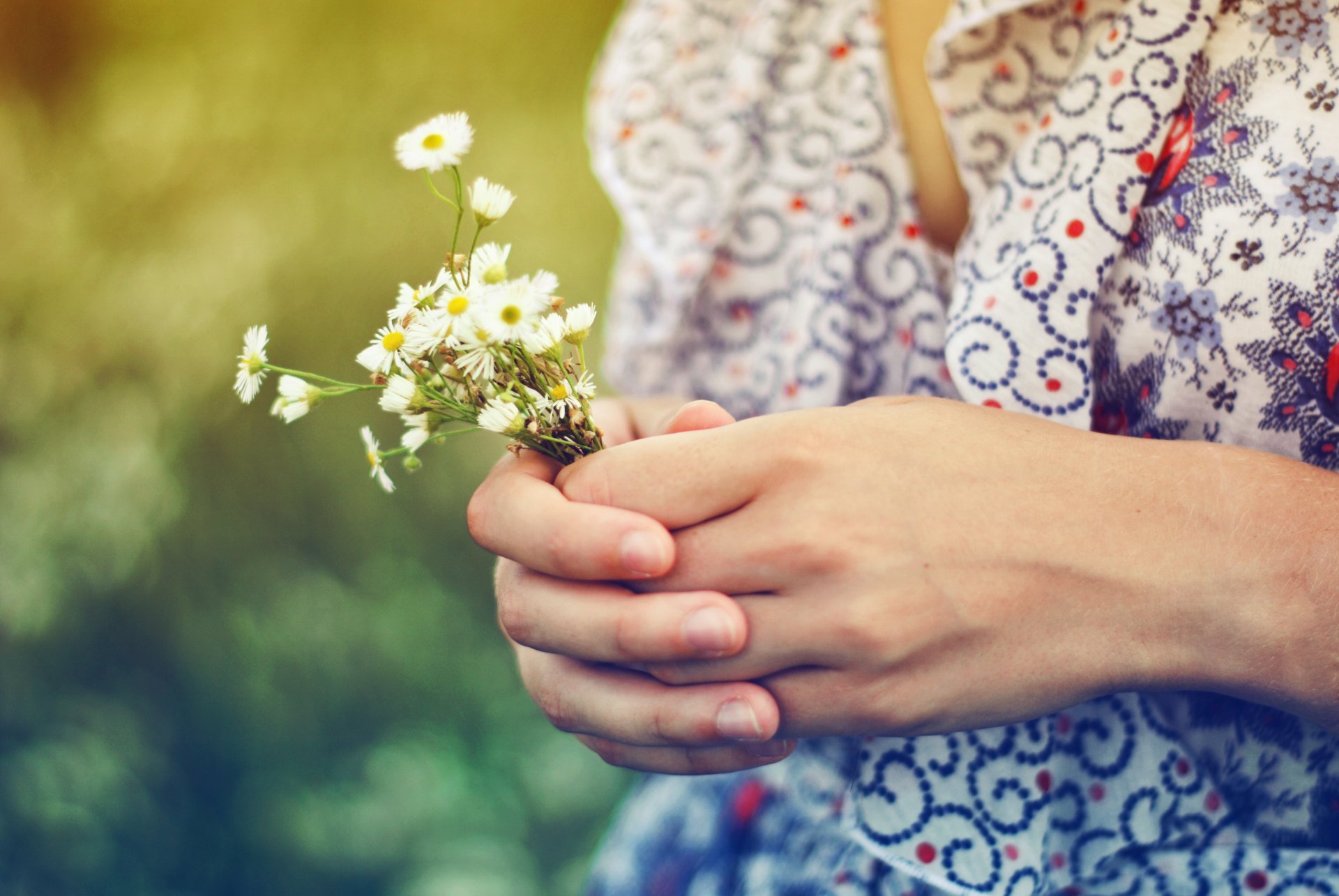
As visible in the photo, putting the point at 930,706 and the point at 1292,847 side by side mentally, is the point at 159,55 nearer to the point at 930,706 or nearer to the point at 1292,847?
the point at 930,706

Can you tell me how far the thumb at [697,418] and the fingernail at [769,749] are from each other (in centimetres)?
18

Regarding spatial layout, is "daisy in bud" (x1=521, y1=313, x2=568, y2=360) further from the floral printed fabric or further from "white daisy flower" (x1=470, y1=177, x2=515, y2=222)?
the floral printed fabric

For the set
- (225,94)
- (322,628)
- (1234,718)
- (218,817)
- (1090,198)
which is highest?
(225,94)

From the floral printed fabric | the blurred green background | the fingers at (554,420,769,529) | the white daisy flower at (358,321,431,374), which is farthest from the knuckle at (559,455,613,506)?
the blurred green background

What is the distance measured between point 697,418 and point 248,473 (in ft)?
3.47

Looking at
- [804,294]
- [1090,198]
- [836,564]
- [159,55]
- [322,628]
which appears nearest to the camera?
[836,564]

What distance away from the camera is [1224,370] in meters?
0.43

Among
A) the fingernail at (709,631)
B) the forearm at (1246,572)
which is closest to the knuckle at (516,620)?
the fingernail at (709,631)

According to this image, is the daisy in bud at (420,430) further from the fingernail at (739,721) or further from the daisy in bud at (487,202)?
the fingernail at (739,721)

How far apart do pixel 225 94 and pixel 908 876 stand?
1364 millimetres

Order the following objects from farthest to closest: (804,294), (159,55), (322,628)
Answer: (322,628) < (159,55) < (804,294)

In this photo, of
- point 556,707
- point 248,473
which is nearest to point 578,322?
point 556,707

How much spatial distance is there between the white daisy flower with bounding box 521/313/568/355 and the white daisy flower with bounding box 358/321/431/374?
0.05 meters

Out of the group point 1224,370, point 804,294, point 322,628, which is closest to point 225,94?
point 322,628
